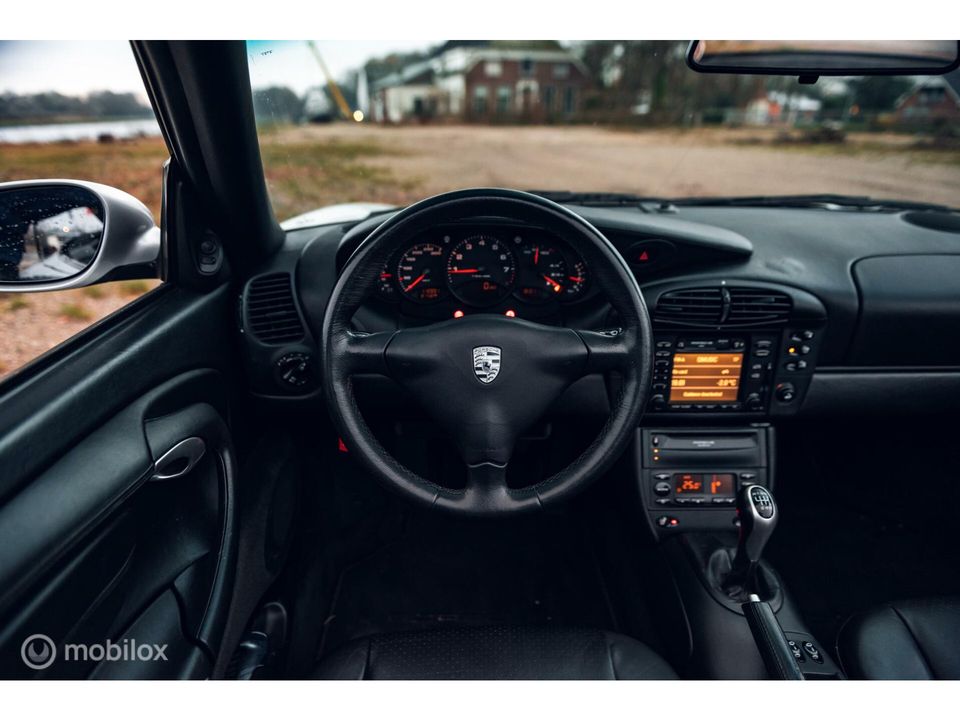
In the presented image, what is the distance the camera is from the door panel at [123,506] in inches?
49.9

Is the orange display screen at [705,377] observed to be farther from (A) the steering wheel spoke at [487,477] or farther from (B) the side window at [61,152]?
(B) the side window at [61,152]

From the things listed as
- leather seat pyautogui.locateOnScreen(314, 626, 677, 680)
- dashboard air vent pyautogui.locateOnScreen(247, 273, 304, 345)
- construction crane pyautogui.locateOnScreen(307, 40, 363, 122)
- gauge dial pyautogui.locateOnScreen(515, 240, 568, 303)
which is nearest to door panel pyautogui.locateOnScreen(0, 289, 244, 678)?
dashboard air vent pyautogui.locateOnScreen(247, 273, 304, 345)

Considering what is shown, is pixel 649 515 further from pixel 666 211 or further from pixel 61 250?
pixel 61 250

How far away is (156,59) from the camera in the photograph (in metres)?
1.54

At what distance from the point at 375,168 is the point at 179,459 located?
148cm

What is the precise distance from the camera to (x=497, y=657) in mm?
1605

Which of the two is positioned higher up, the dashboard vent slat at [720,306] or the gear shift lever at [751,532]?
the dashboard vent slat at [720,306]

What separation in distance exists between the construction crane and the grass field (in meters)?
0.06

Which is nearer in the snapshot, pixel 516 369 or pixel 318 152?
pixel 516 369

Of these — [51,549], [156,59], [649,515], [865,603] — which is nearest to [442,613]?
[649,515]

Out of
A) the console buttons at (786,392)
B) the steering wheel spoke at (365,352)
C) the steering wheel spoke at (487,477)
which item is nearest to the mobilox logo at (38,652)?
the steering wheel spoke at (365,352)

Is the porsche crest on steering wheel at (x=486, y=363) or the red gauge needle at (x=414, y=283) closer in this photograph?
the porsche crest on steering wheel at (x=486, y=363)

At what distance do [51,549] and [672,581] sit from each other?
1781 mm

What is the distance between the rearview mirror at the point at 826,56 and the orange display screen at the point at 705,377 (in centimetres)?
93
